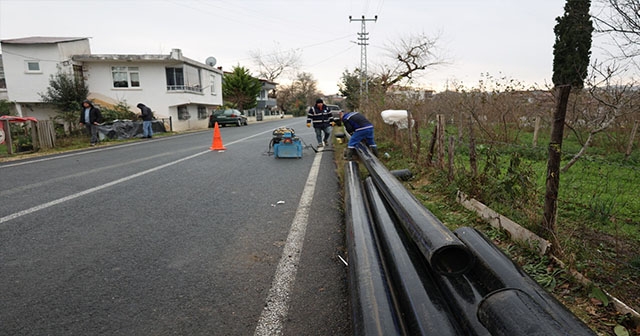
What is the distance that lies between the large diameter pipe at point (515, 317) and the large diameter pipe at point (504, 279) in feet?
0.38

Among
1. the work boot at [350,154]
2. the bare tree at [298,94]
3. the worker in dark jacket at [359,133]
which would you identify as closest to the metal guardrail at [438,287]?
the work boot at [350,154]

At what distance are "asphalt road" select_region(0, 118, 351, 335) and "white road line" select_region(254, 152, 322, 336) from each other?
0.03 ft

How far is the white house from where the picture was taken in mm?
24516

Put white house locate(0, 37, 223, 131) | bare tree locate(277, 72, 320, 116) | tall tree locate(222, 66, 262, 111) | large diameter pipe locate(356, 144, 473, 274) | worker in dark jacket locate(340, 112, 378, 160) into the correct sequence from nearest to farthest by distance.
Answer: large diameter pipe locate(356, 144, 473, 274) → worker in dark jacket locate(340, 112, 378, 160) → white house locate(0, 37, 223, 131) → tall tree locate(222, 66, 262, 111) → bare tree locate(277, 72, 320, 116)

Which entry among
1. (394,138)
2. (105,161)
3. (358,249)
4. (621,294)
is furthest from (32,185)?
(394,138)

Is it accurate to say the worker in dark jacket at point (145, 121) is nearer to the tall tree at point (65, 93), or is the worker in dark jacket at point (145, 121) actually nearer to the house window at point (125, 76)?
the tall tree at point (65, 93)

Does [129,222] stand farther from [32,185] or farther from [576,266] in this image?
[576,266]

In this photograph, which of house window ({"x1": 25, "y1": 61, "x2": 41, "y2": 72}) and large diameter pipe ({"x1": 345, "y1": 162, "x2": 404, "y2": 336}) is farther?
house window ({"x1": 25, "y1": 61, "x2": 41, "y2": 72})

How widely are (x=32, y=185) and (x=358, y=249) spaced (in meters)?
6.21

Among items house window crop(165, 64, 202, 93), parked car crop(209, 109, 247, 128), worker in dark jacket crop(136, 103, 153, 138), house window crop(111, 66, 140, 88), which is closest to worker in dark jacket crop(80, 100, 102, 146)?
worker in dark jacket crop(136, 103, 153, 138)

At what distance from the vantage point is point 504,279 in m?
2.15

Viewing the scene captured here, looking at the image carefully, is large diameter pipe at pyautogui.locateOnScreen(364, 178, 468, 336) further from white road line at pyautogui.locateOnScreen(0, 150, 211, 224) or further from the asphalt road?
white road line at pyautogui.locateOnScreen(0, 150, 211, 224)

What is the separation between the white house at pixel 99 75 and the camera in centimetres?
2452

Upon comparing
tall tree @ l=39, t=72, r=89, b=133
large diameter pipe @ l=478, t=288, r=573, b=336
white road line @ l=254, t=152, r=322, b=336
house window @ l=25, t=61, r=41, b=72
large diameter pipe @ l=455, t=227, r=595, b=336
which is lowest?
white road line @ l=254, t=152, r=322, b=336
